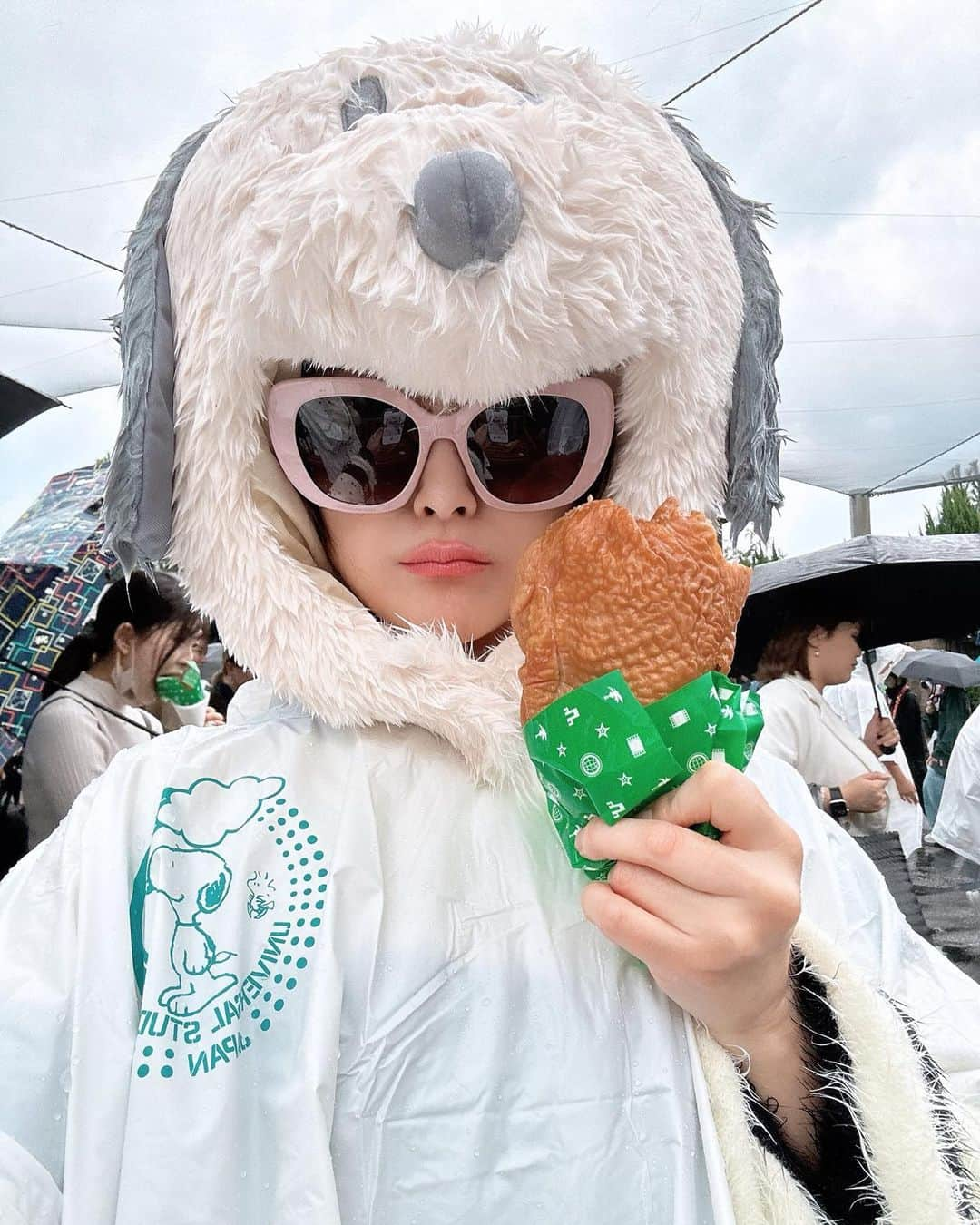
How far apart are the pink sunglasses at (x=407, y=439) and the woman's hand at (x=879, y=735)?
14.3 feet

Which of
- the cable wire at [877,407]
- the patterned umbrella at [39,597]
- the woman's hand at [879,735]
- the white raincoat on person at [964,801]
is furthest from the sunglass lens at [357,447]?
the cable wire at [877,407]

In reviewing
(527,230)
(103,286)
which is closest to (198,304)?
(527,230)

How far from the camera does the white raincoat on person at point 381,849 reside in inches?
30.4

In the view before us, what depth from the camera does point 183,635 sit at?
3.62 meters

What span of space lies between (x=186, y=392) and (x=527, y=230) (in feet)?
1.36

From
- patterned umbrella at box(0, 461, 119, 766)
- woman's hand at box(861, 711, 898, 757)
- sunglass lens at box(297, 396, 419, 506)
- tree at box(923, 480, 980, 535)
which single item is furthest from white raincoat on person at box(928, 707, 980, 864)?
tree at box(923, 480, 980, 535)

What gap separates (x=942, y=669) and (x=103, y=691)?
564 cm

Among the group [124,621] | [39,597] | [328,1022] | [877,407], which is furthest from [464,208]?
[877,407]

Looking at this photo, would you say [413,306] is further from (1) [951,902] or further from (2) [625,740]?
(1) [951,902]

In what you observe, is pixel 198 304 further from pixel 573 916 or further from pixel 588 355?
pixel 573 916

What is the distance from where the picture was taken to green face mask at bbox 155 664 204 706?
3522 millimetres

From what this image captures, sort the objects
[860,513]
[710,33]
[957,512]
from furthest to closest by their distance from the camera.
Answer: [957,512] → [860,513] → [710,33]

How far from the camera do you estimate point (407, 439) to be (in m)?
0.92

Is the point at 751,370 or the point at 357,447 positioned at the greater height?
the point at 751,370
